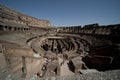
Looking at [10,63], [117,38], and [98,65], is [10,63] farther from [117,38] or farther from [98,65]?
[117,38]

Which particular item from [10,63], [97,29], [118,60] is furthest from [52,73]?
[97,29]

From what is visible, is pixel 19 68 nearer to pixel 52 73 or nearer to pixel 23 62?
pixel 23 62

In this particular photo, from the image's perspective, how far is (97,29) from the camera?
18.6 m

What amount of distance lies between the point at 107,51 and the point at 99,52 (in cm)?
96

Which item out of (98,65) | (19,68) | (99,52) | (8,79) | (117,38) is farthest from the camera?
(117,38)

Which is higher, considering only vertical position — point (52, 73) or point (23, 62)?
point (23, 62)

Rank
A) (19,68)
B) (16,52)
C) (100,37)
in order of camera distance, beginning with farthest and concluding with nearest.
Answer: (100,37)
(16,52)
(19,68)

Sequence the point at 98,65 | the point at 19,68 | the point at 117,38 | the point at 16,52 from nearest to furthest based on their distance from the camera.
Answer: the point at 19,68, the point at 16,52, the point at 98,65, the point at 117,38

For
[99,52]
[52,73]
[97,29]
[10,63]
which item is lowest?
[52,73]

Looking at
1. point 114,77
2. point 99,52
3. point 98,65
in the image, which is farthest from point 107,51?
point 114,77

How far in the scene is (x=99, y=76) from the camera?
339 centimetres

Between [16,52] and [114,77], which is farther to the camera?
[16,52]

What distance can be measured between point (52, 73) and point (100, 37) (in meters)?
13.1

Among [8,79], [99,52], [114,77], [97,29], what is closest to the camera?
[8,79]
